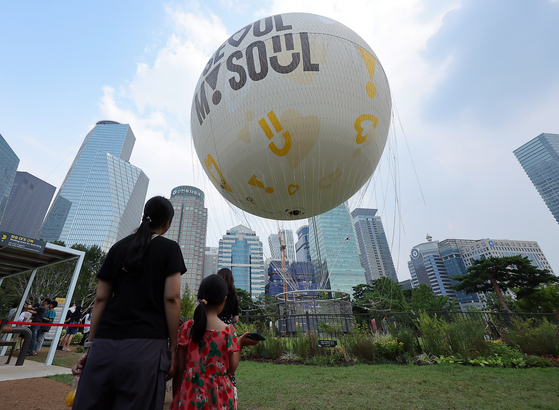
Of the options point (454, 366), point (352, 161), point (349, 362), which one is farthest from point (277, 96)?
point (454, 366)

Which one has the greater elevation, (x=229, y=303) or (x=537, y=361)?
(x=229, y=303)

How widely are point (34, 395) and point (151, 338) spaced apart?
16.4 ft

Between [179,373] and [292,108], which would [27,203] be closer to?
[292,108]

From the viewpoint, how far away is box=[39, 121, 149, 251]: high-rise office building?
314 feet

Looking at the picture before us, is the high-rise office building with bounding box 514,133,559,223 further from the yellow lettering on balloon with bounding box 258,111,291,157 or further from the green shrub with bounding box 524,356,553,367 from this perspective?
the yellow lettering on balloon with bounding box 258,111,291,157

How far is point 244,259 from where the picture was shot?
121750mm

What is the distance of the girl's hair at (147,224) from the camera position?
1.76m

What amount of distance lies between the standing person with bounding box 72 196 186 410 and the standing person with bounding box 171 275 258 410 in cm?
20

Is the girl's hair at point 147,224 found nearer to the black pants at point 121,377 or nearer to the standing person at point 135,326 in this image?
the standing person at point 135,326

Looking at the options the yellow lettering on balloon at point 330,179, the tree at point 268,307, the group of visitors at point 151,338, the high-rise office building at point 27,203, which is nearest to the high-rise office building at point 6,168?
the high-rise office building at point 27,203

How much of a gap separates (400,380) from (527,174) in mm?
226840

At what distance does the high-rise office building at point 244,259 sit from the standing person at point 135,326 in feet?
378

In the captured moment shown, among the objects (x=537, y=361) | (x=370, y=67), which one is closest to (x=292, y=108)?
(x=370, y=67)

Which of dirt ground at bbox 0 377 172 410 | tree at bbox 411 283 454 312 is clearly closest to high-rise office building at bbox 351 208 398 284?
tree at bbox 411 283 454 312
